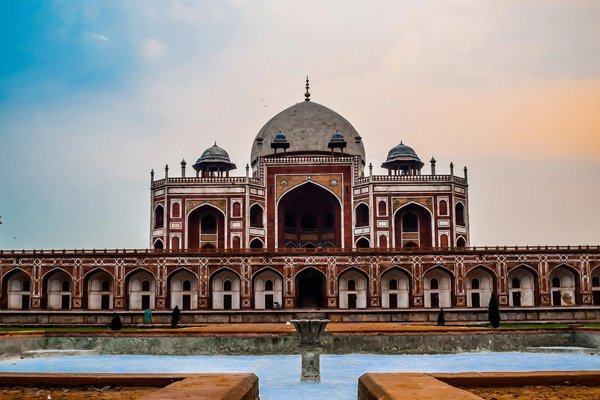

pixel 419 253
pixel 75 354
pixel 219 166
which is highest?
pixel 219 166

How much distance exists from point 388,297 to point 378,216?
6.58 m

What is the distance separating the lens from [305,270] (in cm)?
3509

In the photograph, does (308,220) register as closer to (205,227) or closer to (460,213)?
(205,227)

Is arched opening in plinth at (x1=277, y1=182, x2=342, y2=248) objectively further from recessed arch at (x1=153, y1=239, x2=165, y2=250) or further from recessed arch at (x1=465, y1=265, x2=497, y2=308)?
recessed arch at (x1=465, y1=265, x2=497, y2=308)

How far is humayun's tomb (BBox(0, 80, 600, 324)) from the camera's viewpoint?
3394 centimetres

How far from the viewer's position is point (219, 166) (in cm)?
4456

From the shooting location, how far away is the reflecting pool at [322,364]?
43.7 feet

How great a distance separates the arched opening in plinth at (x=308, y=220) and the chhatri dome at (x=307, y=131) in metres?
3.05

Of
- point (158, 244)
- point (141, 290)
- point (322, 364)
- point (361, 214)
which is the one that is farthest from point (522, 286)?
point (322, 364)

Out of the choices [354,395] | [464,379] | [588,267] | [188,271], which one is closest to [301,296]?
[188,271]

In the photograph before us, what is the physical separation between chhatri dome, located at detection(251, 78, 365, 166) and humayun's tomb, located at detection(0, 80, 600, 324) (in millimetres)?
5382

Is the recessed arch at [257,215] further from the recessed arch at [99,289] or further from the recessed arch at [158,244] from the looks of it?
the recessed arch at [99,289]

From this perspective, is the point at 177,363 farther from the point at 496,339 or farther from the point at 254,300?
the point at 254,300

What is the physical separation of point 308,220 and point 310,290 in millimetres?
9047
